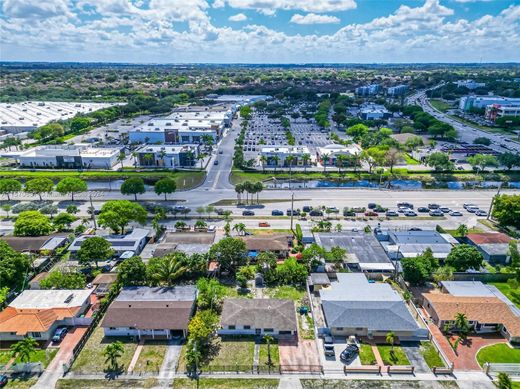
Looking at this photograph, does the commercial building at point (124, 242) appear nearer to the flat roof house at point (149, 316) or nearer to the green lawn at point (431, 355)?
the flat roof house at point (149, 316)

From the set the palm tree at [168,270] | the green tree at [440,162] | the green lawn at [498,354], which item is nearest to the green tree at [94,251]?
the palm tree at [168,270]

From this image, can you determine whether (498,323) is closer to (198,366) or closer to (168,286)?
(198,366)

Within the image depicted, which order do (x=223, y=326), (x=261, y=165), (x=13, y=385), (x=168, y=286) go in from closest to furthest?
(x=13, y=385)
(x=223, y=326)
(x=168, y=286)
(x=261, y=165)

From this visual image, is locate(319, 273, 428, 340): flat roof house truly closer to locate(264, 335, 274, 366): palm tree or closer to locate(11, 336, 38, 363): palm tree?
locate(264, 335, 274, 366): palm tree

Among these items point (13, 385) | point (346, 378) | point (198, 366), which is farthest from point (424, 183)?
point (13, 385)

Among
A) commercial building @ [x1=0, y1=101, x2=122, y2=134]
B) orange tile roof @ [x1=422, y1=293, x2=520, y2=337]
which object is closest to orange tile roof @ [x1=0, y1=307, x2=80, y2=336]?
orange tile roof @ [x1=422, y1=293, x2=520, y2=337]

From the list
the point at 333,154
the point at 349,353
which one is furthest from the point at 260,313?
the point at 333,154

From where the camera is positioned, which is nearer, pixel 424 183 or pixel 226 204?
pixel 226 204
